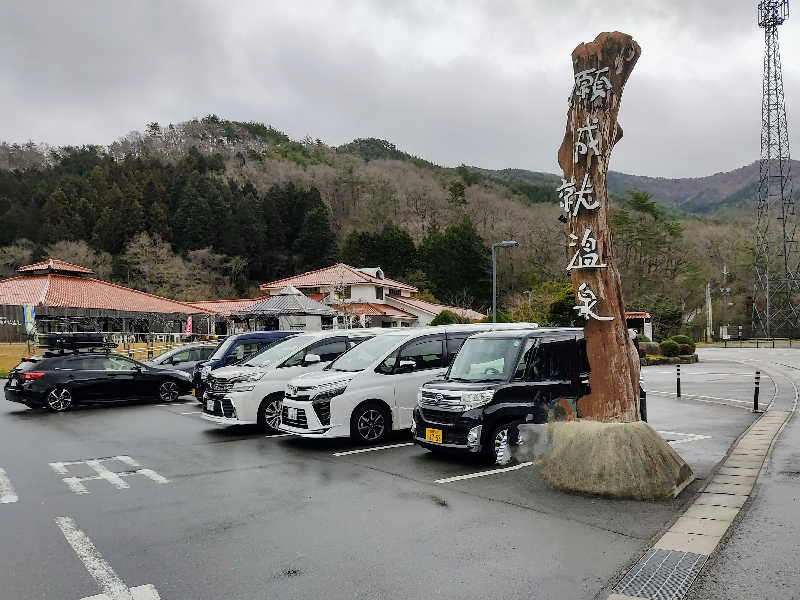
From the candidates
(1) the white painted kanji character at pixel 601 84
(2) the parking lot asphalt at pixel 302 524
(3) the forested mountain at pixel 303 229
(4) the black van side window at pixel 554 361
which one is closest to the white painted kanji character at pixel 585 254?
(1) the white painted kanji character at pixel 601 84

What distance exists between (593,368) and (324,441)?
489 centimetres

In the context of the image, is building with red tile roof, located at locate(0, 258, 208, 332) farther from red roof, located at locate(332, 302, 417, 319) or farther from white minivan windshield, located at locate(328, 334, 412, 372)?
white minivan windshield, located at locate(328, 334, 412, 372)

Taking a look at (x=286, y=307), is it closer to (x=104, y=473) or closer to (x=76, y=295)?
(x=76, y=295)

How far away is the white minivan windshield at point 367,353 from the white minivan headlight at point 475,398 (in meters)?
2.50

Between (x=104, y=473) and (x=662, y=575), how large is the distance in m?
7.06

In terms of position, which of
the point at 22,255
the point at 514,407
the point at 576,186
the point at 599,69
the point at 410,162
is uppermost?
the point at 410,162

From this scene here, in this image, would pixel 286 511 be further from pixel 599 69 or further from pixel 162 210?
pixel 162 210

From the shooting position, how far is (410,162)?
307 feet

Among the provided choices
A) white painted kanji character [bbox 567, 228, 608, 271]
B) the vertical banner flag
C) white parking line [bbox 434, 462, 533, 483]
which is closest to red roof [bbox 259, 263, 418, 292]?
the vertical banner flag

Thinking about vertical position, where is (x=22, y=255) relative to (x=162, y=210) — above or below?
below

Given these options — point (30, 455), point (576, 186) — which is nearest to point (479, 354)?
point (576, 186)

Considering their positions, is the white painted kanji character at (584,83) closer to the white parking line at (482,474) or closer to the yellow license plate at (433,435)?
the yellow license plate at (433,435)

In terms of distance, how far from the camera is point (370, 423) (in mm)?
10102

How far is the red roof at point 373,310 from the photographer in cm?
4791
